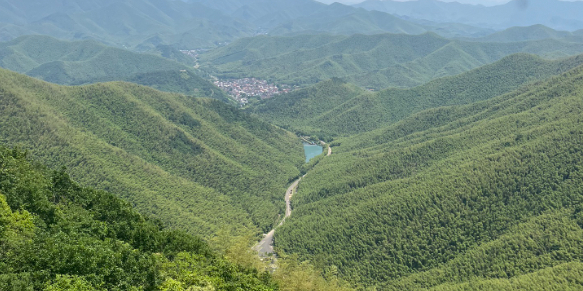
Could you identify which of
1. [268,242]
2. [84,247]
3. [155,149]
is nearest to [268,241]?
[268,242]

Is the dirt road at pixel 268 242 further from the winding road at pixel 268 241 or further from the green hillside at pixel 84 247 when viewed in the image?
the green hillside at pixel 84 247

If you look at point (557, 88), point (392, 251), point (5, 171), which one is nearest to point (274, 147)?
point (392, 251)

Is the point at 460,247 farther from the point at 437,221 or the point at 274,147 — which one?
the point at 274,147

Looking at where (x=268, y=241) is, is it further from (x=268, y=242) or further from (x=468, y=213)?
(x=468, y=213)

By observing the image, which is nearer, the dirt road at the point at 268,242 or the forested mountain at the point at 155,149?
the forested mountain at the point at 155,149

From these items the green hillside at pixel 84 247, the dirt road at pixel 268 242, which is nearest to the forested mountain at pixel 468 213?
the dirt road at pixel 268 242

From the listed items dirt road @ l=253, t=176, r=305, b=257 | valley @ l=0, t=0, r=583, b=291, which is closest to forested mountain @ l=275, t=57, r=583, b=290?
valley @ l=0, t=0, r=583, b=291

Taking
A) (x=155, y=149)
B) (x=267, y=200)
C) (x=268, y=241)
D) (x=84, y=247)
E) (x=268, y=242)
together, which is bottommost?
(x=267, y=200)
